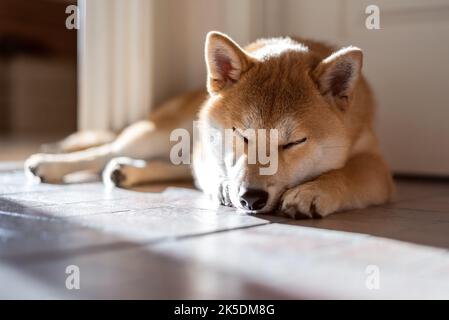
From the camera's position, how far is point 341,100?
1676mm

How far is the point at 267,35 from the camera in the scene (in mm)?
2738

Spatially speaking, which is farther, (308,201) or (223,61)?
(223,61)

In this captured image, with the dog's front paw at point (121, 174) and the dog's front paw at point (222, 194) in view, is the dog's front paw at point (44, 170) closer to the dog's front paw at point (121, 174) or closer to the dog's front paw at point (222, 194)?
the dog's front paw at point (121, 174)

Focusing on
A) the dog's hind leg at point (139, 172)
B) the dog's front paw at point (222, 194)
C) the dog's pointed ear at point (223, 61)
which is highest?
the dog's pointed ear at point (223, 61)

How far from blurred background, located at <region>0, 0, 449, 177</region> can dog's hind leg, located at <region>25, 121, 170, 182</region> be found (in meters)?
0.38

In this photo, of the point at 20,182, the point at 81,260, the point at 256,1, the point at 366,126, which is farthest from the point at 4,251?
the point at 256,1

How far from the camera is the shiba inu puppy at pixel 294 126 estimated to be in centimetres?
148

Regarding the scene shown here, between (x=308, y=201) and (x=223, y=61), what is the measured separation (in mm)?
528

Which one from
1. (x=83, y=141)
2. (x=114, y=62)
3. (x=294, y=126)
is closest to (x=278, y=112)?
(x=294, y=126)

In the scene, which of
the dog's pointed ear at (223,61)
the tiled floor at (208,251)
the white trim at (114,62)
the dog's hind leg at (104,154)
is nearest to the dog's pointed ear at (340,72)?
the dog's pointed ear at (223,61)

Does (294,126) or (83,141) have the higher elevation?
(294,126)

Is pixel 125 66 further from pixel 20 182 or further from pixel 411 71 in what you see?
pixel 411 71

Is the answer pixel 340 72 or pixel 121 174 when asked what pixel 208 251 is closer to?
pixel 340 72

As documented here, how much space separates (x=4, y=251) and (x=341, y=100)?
1.05 meters
